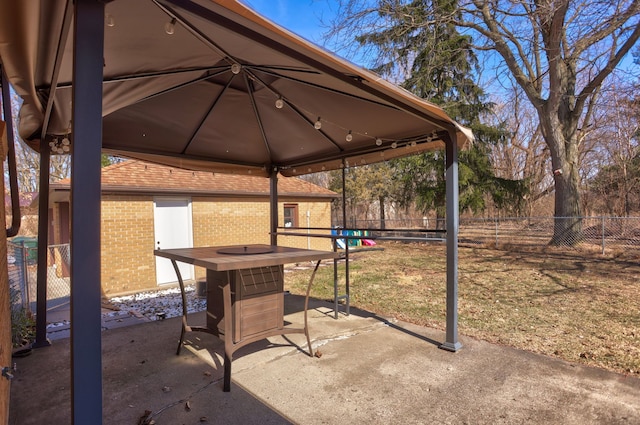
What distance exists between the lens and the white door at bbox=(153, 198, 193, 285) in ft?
29.8

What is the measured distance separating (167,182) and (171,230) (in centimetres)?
126

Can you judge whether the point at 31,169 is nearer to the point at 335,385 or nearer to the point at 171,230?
the point at 171,230

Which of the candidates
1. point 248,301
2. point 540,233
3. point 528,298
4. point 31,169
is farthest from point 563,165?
point 31,169

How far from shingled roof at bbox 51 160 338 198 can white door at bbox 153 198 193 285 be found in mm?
431

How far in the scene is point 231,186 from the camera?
1084 cm

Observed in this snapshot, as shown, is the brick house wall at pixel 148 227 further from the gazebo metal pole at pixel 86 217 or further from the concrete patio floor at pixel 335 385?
the gazebo metal pole at pixel 86 217

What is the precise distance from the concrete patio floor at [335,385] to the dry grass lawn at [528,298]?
2.64 feet

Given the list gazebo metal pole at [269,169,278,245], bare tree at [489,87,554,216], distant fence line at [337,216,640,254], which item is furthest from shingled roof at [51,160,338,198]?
bare tree at [489,87,554,216]

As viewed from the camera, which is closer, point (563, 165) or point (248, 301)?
point (248, 301)

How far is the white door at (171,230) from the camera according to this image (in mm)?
9094

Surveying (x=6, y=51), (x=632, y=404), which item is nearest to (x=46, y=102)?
(x=6, y=51)

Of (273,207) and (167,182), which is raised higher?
(167,182)

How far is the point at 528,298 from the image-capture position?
6.44 metres

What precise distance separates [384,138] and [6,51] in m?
3.64
